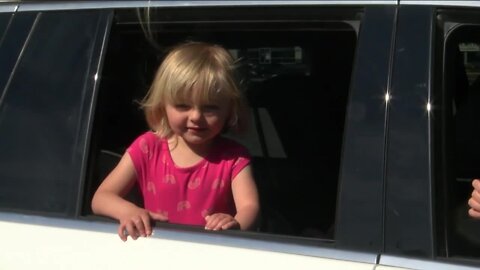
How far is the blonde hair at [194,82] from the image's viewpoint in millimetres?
2279

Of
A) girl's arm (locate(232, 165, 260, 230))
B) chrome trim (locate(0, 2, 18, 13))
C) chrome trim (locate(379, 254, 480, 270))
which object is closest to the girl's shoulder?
girl's arm (locate(232, 165, 260, 230))

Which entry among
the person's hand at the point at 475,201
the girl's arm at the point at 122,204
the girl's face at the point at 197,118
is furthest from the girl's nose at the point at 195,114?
the person's hand at the point at 475,201

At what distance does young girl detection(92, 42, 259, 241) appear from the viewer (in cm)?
227

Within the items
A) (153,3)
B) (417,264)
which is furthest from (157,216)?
(417,264)

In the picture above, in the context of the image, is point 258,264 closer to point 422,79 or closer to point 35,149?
point 422,79

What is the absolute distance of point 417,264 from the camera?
5.93 ft

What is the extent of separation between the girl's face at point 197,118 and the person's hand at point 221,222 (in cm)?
31

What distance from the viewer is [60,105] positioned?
2.26 metres

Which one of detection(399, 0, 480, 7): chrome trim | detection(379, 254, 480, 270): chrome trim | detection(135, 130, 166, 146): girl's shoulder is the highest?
detection(399, 0, 480, 7): chrome trim

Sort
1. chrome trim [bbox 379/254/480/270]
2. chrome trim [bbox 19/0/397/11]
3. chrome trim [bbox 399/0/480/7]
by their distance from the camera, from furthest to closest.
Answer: chrome trim [bbox 19/0/397/11] < chrome trim [bbox 399/0/480/7] < chrome trim [bbox 379/254/480/270]

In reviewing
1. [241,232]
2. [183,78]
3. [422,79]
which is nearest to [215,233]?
[241,232]

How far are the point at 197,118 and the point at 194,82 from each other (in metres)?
0.10

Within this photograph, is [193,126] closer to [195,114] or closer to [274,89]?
[195,114]

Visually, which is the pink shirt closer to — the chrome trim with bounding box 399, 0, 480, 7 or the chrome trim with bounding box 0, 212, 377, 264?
the chrome trim with bounding box 0, 212, 377, 264
